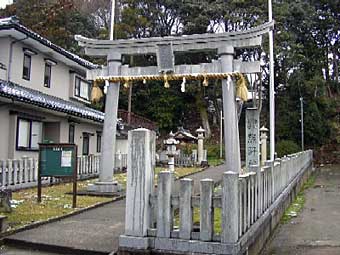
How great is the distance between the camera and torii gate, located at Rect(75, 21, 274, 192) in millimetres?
12867

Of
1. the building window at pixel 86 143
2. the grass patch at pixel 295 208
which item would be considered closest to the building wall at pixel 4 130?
the building window at pixel 86 143

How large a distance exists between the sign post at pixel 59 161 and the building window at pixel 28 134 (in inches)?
264

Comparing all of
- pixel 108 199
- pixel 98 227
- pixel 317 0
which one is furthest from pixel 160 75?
pixel 317 0

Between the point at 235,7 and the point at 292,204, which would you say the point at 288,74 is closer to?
the point at 235,7

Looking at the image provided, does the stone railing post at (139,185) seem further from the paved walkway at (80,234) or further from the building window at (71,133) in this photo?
the building window at (71,133)

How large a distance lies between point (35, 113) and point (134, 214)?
13659 mm

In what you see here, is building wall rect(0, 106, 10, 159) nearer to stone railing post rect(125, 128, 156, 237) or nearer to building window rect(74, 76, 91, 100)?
building window rect(74, 76, 91, 100)

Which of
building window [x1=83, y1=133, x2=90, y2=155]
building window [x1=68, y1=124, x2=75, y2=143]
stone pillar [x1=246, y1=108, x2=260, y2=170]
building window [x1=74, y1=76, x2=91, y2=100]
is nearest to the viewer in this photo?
stone pillar [x1=246, y1=108, x2=260, y2=170]

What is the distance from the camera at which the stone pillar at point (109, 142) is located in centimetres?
1388

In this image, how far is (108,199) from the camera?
12.5 m

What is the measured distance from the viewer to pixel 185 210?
5.81m

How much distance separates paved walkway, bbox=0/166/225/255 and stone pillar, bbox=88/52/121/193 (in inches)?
157

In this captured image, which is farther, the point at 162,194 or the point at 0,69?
the point at 0,69

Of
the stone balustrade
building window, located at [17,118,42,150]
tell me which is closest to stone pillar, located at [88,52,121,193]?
building window, located at [17,118,42,150]
